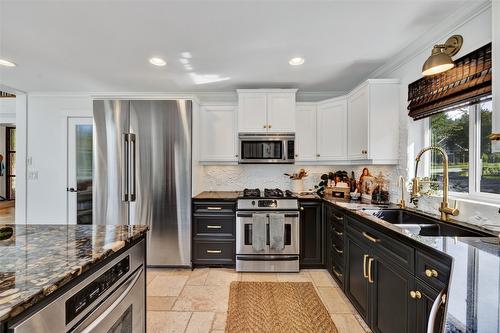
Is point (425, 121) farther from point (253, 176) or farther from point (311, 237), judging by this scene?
point (253, 176)

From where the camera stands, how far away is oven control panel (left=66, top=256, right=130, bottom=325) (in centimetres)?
83

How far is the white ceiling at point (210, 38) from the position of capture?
71.2 inches

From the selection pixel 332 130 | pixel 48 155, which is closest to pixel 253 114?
pixel 332 130

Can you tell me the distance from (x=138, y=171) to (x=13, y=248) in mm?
2060

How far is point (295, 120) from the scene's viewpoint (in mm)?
3479

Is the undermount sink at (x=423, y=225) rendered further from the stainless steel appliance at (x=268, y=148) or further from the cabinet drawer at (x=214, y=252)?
the cabinet drawer at (x=214, y=252)

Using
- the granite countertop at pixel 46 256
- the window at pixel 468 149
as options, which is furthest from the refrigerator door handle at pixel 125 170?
the window at pixel 468 149

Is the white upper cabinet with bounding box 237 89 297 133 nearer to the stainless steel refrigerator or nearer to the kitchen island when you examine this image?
the stainless steel refrigerator

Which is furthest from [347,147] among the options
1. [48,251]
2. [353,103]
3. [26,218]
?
[26,218]

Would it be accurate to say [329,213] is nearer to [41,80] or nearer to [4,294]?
[4,294]

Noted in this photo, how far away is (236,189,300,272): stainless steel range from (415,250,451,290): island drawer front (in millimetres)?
1747

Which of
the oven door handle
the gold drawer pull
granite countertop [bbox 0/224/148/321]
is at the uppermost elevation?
granite countertop [bbox 0/224/148/321]

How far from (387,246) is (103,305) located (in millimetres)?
1664

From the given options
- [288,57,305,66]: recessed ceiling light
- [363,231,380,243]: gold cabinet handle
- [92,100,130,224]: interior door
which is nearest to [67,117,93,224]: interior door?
[92,100,130,224]: interior door
